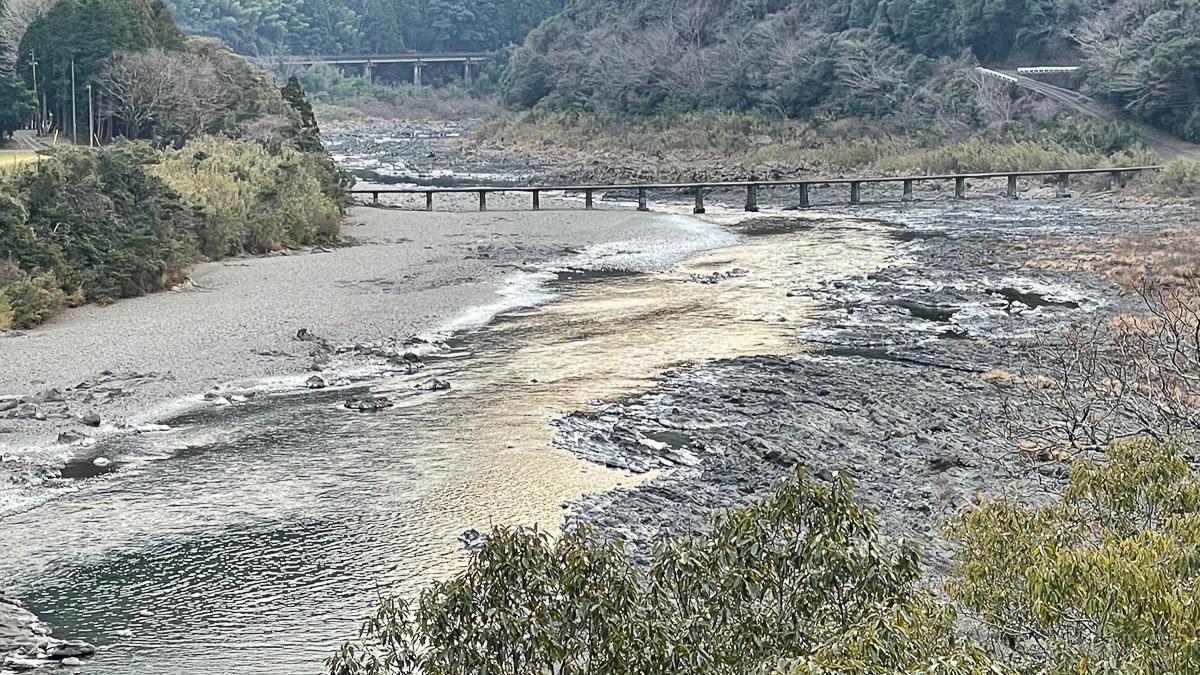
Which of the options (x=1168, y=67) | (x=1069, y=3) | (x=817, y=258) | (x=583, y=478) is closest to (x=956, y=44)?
(x=1069, y=3)

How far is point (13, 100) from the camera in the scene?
142ft

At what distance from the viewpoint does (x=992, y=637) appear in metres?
6.61

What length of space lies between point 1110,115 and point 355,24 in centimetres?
9828

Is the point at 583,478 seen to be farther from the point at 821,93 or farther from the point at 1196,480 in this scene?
the point at 821,93

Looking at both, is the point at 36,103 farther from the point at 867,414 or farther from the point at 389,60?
the point at 389,60

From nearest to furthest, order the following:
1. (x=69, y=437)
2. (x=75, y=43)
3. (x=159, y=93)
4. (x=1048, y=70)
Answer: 1. (x=69, y=437)
2. (x=159, y=93)
3. (x=75, y=43)
4. (x=1048, y=70)

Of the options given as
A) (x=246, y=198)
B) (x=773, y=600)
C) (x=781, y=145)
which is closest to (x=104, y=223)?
(x=246, y=198)

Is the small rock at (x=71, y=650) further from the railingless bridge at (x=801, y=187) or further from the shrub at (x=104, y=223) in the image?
the railingless bridge at (x=801, y=187)

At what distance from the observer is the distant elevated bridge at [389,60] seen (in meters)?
131

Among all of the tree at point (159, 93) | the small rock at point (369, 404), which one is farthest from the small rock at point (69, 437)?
the tree at point (159, 93)

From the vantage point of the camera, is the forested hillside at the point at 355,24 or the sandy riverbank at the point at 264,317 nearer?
the sandy riverbank at the point at 264,317

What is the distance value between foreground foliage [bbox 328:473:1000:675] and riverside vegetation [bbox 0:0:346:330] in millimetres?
19976

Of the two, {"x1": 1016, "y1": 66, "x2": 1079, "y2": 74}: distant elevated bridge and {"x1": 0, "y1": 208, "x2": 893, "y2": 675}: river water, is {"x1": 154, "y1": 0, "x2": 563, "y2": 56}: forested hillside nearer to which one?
{"x1": 1016, "y1": 66, "x2": 1079, "y2": 74}: distant elevated bridge

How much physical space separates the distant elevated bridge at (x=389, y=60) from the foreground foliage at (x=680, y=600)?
4949 inches
